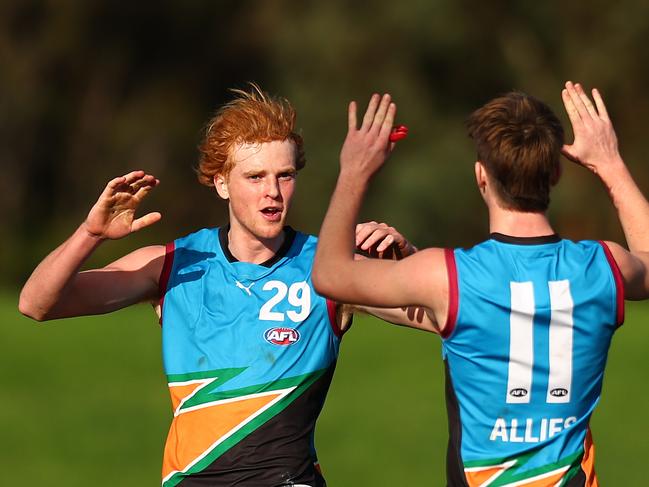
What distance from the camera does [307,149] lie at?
28766 millimetres

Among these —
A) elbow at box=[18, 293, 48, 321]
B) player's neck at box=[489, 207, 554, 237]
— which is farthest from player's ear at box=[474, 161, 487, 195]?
elbow at box=[18, 293, 48, 321]

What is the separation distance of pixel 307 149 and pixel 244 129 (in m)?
23.4

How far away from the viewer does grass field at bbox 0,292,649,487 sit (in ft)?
42.9

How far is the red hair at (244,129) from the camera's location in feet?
17.8

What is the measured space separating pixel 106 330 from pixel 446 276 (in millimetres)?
14335

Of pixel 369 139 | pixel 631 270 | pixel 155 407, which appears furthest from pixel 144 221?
pixel 155 407

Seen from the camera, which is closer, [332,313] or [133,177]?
[133,177]

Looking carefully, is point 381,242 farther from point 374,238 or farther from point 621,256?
point 621,256

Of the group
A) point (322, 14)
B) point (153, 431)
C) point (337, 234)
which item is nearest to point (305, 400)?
point (337, 234)

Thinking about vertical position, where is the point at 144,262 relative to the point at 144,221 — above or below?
below

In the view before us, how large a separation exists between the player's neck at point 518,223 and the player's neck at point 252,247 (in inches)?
58.2

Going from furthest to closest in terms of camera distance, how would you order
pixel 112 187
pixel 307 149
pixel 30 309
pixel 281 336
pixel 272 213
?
1. pixel 307 149
2. pixel 272 213
3. pixel 281 336
4. pixel 30 309
5. pixel 112 187

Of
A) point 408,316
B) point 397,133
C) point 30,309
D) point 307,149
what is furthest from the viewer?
point 307,149

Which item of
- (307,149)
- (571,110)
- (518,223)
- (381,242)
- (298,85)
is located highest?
(298,85)
